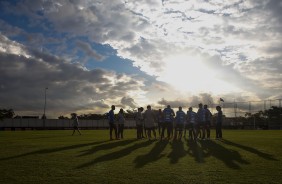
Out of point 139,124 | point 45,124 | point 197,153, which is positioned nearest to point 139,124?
point 139,124

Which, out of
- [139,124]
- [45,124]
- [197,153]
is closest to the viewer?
[197,153]

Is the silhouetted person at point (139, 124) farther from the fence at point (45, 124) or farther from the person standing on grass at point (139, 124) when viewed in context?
the fence at point (45, 124)

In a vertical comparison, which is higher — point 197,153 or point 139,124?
point 139,124

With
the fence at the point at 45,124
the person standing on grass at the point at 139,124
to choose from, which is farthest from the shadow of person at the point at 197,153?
the fence at the point at 45,124

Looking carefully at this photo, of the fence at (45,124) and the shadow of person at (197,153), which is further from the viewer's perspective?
the fence at (45,124)

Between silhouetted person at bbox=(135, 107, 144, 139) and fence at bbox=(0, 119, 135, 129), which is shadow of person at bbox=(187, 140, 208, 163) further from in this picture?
fence at bbox=(0, 119, 135, 129)

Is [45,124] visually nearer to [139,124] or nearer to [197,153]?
[139,124]

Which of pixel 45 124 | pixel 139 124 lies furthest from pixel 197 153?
pixel 45 124

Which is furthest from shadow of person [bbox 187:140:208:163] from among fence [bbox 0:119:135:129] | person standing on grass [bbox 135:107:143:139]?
fence [bbox 0:119:135:129]

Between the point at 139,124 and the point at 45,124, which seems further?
the point at 45,124

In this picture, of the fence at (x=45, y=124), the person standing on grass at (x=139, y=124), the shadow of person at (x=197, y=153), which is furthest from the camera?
the fence at (x=45, y=124)

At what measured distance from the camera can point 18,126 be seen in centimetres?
7356

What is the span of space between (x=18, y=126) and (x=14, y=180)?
2779 inches

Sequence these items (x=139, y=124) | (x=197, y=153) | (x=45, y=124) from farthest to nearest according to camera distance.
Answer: (x=45, y=124), (x=139, y=124), (x=197, y=153)
